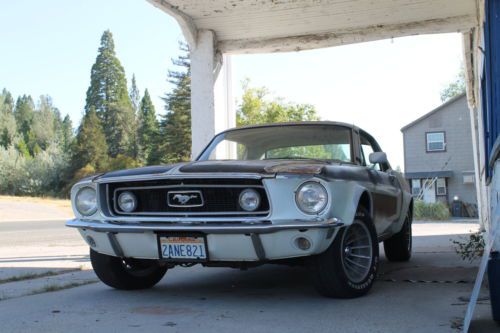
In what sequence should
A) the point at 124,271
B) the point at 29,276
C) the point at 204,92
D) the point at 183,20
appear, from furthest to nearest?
1. the point at 204,92
2. the point at 183,20
3. the point at 29,276
4. the point at 124,271

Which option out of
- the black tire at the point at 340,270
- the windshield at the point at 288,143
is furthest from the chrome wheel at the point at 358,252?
the windshield at the point at 288,143

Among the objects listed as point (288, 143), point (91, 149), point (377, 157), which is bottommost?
point (377, 157)

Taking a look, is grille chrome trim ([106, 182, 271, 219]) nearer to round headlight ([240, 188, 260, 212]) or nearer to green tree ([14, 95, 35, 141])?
round headlight ([240, 188, 260, 212])

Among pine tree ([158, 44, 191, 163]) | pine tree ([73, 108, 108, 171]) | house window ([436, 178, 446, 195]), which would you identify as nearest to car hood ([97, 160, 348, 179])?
house window ([436, 178, 446, 195])

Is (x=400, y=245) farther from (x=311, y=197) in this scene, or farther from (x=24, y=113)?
(x=24, y=113)

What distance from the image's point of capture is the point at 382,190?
533cm

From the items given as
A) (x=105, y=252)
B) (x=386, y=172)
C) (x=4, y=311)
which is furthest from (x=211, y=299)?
(x=386, y=172)

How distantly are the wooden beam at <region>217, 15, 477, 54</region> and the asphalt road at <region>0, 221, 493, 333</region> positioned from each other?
399cm

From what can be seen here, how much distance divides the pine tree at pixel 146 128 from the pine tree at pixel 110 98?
5.12 feet

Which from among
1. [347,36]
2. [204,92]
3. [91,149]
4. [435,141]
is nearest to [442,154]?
[435,141]

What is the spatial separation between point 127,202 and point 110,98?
75.5m

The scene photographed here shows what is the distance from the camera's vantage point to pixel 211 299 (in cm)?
442

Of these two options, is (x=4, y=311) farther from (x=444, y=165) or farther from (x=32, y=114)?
(x=32, y=114)

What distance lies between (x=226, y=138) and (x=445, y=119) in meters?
29.6
